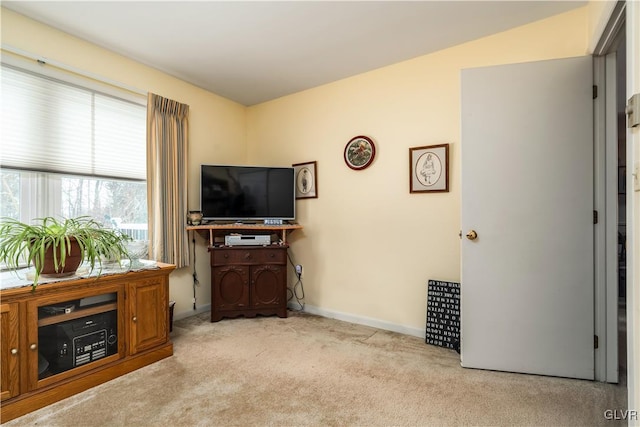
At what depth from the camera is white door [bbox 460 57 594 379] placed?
197cm

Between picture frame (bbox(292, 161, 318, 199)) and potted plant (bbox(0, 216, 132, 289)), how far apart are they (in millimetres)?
1942

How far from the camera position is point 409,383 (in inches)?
77.5

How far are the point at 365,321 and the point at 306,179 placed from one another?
1.64m

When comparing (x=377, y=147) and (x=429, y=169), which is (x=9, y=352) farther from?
(x=429, y=169)

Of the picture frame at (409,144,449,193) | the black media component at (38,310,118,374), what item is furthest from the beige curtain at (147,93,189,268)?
the picture frame at (409,144,449,193)

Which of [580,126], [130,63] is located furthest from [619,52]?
[130,63]

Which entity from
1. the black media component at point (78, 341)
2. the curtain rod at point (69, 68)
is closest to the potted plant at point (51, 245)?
the black media component at point (78, 341)

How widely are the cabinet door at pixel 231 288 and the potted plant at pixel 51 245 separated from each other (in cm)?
120

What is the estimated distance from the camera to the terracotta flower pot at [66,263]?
186 centimetres

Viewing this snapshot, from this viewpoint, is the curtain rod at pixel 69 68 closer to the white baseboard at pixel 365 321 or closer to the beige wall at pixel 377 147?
the beige wall at pixel 377 147

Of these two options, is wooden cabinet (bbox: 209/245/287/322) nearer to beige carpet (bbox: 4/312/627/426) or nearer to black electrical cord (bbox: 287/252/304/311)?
black electrical cord (bbox: 287/252/304/311)

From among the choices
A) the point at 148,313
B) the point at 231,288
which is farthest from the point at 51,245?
the point at 231,288

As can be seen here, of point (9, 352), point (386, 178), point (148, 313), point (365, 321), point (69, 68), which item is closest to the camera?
point (9, 352)

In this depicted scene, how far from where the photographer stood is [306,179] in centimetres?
348
